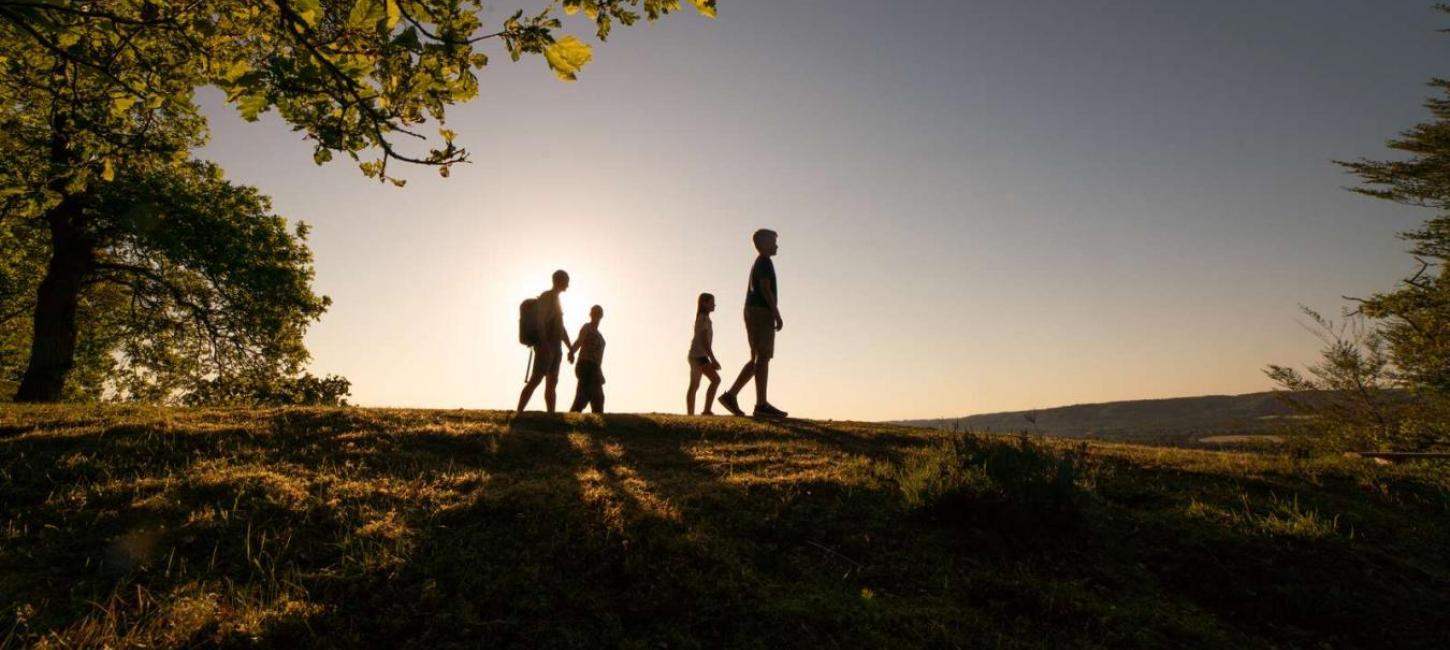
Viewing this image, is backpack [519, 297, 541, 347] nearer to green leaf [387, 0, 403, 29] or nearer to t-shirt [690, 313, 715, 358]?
t-shirt [690, 313, 715, 358]

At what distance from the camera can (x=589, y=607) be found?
3.36 metres

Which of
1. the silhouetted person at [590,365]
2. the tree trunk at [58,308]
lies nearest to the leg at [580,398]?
the silhouetted person at [590,365]

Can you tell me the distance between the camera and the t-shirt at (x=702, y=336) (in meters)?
11.8

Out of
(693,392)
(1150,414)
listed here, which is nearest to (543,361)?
(693,392)

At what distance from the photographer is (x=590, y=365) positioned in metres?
12.3

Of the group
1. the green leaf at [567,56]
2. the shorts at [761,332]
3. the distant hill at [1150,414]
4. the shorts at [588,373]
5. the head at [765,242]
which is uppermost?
the head at [765,242]

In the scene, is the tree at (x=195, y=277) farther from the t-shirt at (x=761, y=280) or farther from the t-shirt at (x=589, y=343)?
the t-shirt at (x=761, y=280)

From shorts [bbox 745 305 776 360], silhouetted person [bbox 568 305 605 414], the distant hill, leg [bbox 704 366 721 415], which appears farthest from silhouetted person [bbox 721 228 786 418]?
the distant hill

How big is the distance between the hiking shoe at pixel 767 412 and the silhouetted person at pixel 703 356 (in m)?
1.37

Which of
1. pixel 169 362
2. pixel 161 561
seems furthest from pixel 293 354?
pixel 161 561

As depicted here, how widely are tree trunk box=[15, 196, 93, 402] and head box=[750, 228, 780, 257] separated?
1499 centimetres

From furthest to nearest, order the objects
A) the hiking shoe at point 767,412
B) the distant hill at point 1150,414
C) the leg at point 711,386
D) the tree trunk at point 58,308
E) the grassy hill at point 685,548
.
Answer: the distant hill at point 1150,414, the tree trunk at point 58,308, the leg at point 711,386, the hiking shoe at point 767,412, the grassy hill at point 685,548

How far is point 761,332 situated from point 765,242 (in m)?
1.57

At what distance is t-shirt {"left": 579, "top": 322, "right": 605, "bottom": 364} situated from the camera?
12289mm
